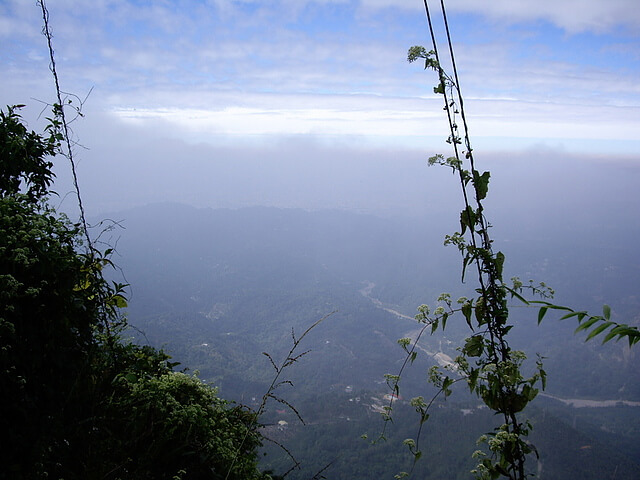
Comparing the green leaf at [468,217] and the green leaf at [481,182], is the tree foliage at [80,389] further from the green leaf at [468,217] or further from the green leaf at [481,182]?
the green leaf at [481,182]

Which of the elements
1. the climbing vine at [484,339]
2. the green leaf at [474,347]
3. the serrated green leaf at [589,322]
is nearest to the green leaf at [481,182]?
the climbing vine at [484,339]

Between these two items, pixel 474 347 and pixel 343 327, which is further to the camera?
pixel 343 327

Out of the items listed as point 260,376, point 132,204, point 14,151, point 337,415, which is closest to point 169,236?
point 132,204

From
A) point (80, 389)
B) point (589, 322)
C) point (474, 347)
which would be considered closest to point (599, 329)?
point (589, 322)

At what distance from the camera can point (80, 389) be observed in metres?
2.09

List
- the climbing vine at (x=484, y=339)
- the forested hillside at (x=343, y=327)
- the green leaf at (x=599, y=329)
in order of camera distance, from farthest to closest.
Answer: the forested hillside at (x=343, y=327)
the climbing vine at (x=484, y=339)
the green leaf at (x=599, y=329)

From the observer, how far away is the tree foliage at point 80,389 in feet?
6.03

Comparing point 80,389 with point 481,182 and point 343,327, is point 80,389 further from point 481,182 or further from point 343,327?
point 343,327

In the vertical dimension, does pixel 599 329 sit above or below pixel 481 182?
below

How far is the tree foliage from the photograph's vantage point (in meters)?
1.84

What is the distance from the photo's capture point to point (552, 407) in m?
61.8

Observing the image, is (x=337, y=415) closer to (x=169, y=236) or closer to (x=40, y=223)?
(x=40, y=223)

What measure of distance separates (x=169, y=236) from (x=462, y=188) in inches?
6088

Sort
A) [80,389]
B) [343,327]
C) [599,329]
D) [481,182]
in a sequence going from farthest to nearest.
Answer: [343,327] < [80,389] < [481,182] < [599,329]
